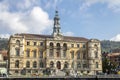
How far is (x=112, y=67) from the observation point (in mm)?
135625

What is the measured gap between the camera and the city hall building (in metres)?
118

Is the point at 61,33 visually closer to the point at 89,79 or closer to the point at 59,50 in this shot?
the point at 59,50

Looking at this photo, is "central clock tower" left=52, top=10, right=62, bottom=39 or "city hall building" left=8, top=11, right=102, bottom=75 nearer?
"city hall building" left=8, top=11, right=102, bottom=75

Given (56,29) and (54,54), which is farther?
(56,29)

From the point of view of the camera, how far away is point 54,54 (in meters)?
123

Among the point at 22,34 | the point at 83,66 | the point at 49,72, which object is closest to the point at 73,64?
the point at 83,66

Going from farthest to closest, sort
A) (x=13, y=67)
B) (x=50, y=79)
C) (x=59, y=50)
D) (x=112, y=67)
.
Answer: (x=112, y=67)
(x=59, y=50)
(x=13, y=67)
(x=50, y=79)

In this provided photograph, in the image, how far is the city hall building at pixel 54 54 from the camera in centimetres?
11800

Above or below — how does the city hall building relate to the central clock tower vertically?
below

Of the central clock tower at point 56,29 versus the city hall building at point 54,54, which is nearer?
the city hall building at point 54,54

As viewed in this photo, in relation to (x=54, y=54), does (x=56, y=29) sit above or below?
above

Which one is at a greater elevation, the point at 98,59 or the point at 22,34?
the point at 22,34

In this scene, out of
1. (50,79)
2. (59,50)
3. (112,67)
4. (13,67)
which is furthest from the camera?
(112,67)

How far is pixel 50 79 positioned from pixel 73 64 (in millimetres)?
43314
